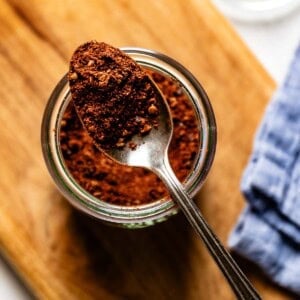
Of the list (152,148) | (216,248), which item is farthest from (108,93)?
(216,248)

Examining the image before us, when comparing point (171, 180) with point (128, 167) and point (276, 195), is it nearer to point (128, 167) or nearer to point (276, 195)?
point (128, 167)

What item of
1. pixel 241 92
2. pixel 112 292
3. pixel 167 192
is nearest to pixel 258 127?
pixel 241 92

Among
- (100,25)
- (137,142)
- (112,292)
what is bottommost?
(112,292)

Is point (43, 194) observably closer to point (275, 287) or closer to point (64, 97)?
point (64, 97)

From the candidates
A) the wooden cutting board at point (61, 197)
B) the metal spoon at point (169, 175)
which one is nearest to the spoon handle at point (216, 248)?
the metal spoon at point (169, 175)

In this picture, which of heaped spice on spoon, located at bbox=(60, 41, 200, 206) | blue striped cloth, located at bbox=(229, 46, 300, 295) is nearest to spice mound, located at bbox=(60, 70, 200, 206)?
heaped spice on spoon, located at bbox=(60, 41, 200, 206)

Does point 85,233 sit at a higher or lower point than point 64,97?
lower

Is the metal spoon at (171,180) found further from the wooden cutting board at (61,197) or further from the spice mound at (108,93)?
the wooden cutting board at (61,197)
